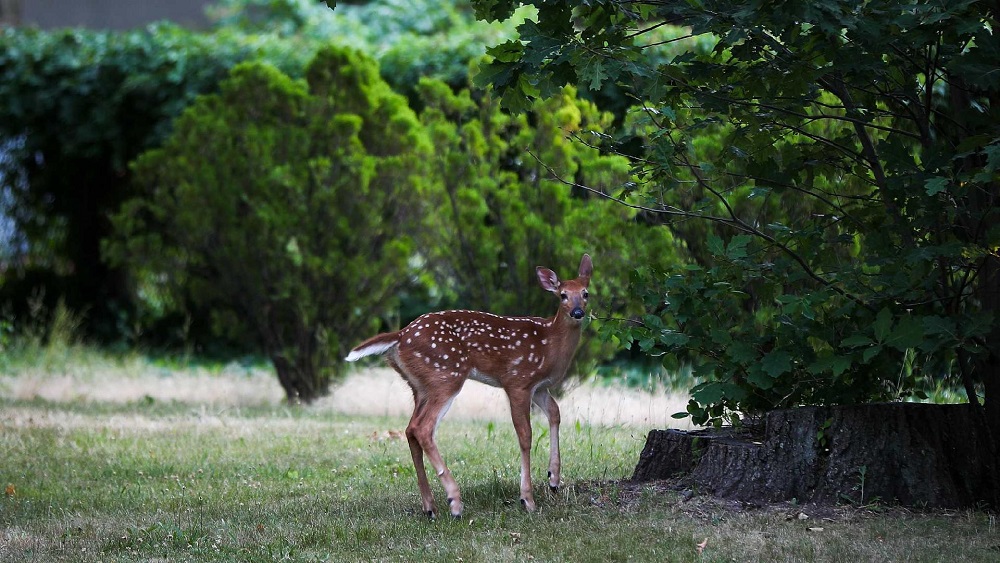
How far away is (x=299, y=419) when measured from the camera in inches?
406

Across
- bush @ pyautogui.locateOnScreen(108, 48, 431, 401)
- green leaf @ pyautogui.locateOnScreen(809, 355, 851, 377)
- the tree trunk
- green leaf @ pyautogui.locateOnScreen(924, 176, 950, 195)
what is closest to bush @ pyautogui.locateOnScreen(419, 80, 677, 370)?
bush @ pyautogui.locateOnScreen(108, 48, 431, 401)

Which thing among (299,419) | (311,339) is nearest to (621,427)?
(299,419)

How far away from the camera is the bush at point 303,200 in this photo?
36.9 feet

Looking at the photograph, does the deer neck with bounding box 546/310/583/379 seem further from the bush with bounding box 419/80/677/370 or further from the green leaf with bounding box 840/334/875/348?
the bush with bounding box 419/80/677/370

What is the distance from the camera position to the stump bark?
606 cm

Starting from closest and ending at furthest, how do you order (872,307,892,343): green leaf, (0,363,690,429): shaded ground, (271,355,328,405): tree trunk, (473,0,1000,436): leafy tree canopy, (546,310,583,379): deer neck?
1. (473,0,1000,436): leafy tree canopy
2. (872,307,892,343): green leaf
3. (546,310,583,379): deer neck
4. (0,363,690,429): shaded ground
5. (271,355,328,405): tree trunk

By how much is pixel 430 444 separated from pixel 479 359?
0.55m

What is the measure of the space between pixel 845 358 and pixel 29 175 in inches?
539

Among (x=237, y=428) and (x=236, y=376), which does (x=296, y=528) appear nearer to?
(x=237, y=428)

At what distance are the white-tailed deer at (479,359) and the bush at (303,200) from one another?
4723 mm

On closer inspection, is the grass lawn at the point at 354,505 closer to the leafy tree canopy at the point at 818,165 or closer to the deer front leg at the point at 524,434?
the deer front leg at the point at 524,434

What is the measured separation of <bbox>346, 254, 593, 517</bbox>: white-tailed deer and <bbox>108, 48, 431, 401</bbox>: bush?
472 centimetres

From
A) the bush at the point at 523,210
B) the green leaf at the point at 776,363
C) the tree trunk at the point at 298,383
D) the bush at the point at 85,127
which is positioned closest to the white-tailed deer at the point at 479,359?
the green leaf at the point at 776,363

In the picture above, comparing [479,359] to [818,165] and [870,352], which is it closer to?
[870,352]
